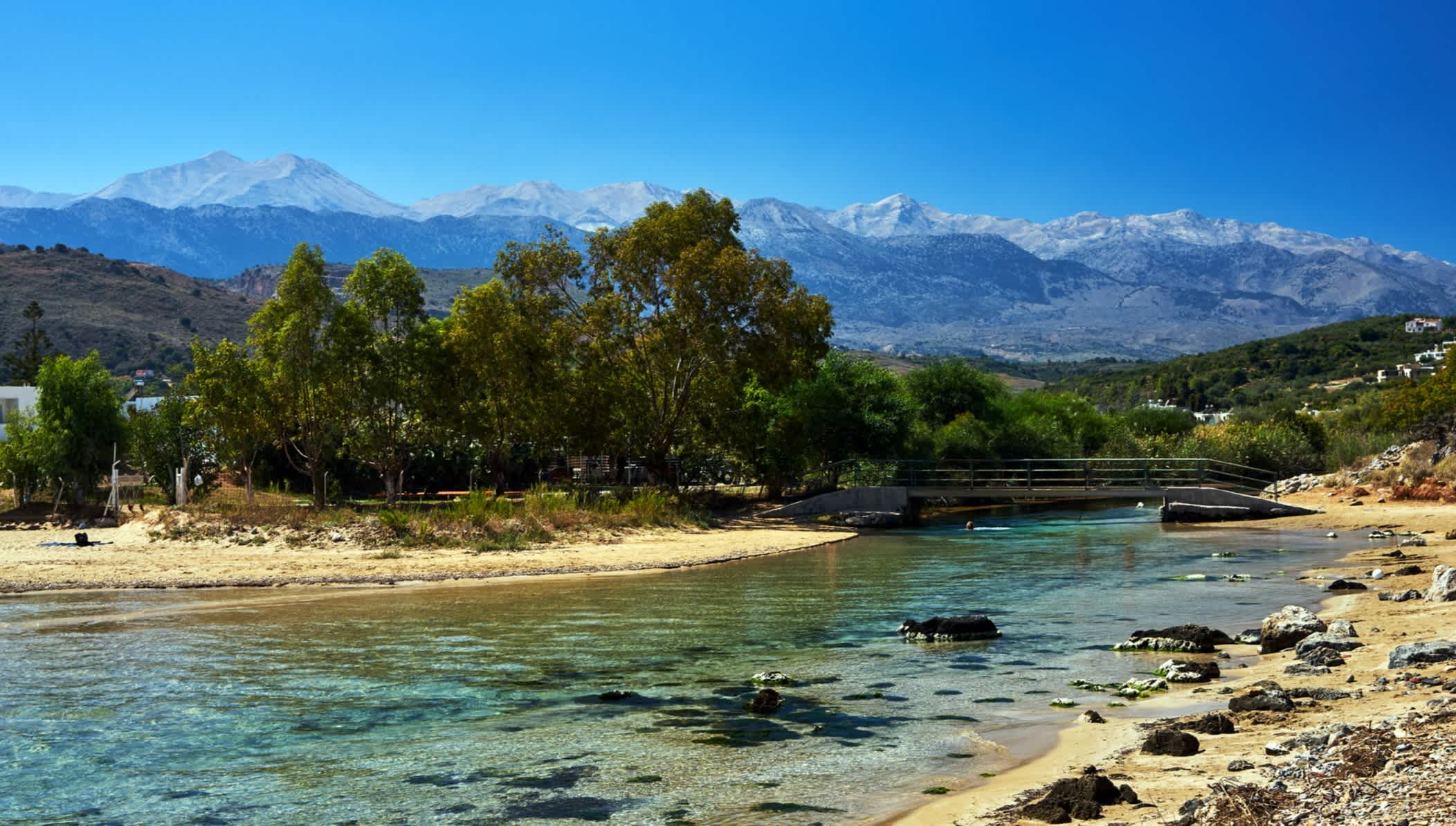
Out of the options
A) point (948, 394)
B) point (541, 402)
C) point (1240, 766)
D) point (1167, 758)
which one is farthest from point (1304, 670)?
point (948, 394)

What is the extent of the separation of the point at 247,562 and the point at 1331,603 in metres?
22.9

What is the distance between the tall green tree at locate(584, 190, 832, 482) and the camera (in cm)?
4031

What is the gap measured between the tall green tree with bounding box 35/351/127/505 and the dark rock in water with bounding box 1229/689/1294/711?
37719 millimetres

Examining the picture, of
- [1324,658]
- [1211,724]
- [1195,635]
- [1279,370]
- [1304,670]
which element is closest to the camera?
[1211,724]

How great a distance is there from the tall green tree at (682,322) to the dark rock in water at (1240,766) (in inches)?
1269

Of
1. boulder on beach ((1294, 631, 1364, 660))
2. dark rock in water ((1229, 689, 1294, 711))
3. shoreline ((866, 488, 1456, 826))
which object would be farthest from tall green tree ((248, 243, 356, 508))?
dark rock in water ((1229, 689, 1294, 711))

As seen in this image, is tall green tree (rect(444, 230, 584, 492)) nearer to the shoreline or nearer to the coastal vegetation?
the coastal vegetation

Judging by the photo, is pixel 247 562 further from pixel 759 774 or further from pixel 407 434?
pixel 759 774

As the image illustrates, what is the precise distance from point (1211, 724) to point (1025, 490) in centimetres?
3197

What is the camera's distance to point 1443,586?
16.9 metres

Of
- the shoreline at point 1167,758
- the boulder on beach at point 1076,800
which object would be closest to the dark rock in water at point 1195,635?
the shoreline at point 1167,758

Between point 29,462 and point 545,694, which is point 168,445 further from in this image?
point 545,694

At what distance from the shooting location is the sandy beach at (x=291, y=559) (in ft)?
81.5

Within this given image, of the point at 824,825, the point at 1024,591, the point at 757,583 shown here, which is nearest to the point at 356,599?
the point at 757,583
